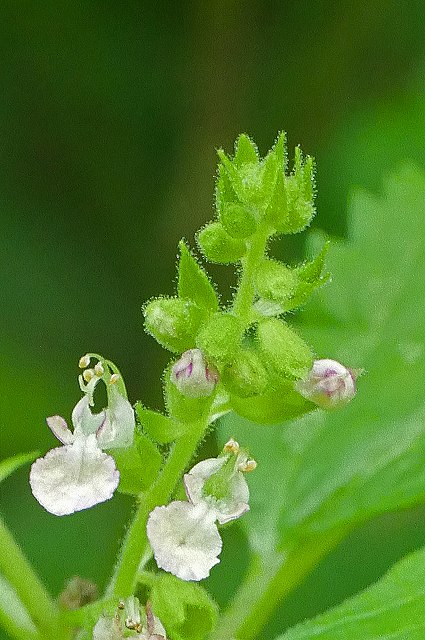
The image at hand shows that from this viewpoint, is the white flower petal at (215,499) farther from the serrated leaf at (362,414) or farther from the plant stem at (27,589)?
the serrated leaf at (362,414)

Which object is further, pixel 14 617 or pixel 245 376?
pixel 14 617

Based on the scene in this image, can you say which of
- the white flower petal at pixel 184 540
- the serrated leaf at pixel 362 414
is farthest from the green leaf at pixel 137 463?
the serrated leaf at pixel 362 414

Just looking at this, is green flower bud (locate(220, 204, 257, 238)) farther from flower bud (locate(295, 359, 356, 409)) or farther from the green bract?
flower bud (locate(295, 359, 356, 409))

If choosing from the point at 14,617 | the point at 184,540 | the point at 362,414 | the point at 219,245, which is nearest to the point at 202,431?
the point at 184,540

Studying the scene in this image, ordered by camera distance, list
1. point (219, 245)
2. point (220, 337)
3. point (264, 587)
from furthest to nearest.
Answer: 1. point (264, 587)
2. point (219, 245)
3. point (220, 337)

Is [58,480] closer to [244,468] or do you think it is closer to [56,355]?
[244,468]

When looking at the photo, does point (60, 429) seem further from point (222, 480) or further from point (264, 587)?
point (264, 587)
